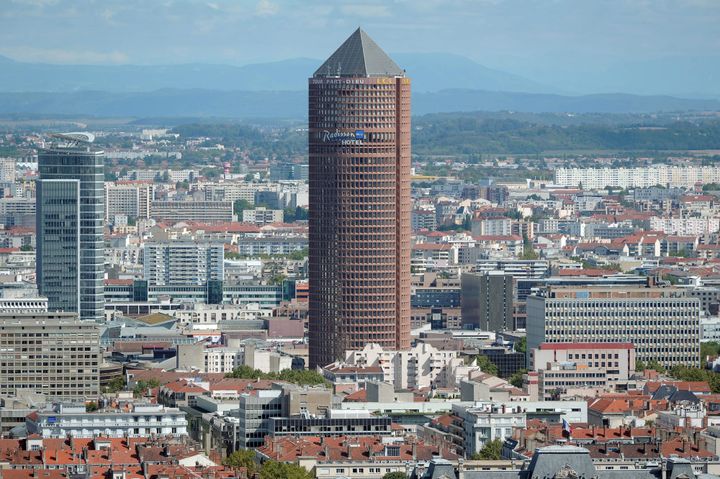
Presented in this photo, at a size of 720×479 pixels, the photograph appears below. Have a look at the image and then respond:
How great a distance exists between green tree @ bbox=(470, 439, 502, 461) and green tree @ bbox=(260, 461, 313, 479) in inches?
191

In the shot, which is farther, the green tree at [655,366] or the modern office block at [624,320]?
the modern office block at [624,320]

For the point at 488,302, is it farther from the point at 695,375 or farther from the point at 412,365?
the point at 695,375

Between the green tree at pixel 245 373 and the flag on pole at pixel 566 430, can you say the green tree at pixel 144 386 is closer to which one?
the green tree at pixel 245 373

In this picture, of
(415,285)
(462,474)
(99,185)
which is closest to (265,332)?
(99,185)

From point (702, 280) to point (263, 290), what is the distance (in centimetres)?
2204

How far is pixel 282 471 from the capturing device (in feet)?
242

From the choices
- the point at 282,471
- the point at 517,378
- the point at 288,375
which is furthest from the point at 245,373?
the point at 282,471

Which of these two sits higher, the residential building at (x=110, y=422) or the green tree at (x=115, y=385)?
the residential building at (x=110, y=422)

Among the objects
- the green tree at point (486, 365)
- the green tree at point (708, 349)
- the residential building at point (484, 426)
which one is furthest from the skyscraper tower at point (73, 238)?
the residential building at point (484, 426)

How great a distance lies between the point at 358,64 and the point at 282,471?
41258 mm

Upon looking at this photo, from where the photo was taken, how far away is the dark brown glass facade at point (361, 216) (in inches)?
4424

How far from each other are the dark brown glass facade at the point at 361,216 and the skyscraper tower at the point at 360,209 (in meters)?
0.04

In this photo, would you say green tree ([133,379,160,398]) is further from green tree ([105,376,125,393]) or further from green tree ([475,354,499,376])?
green tree ([475,354,499,376])

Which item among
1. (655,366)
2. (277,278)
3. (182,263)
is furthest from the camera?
(182,263)
